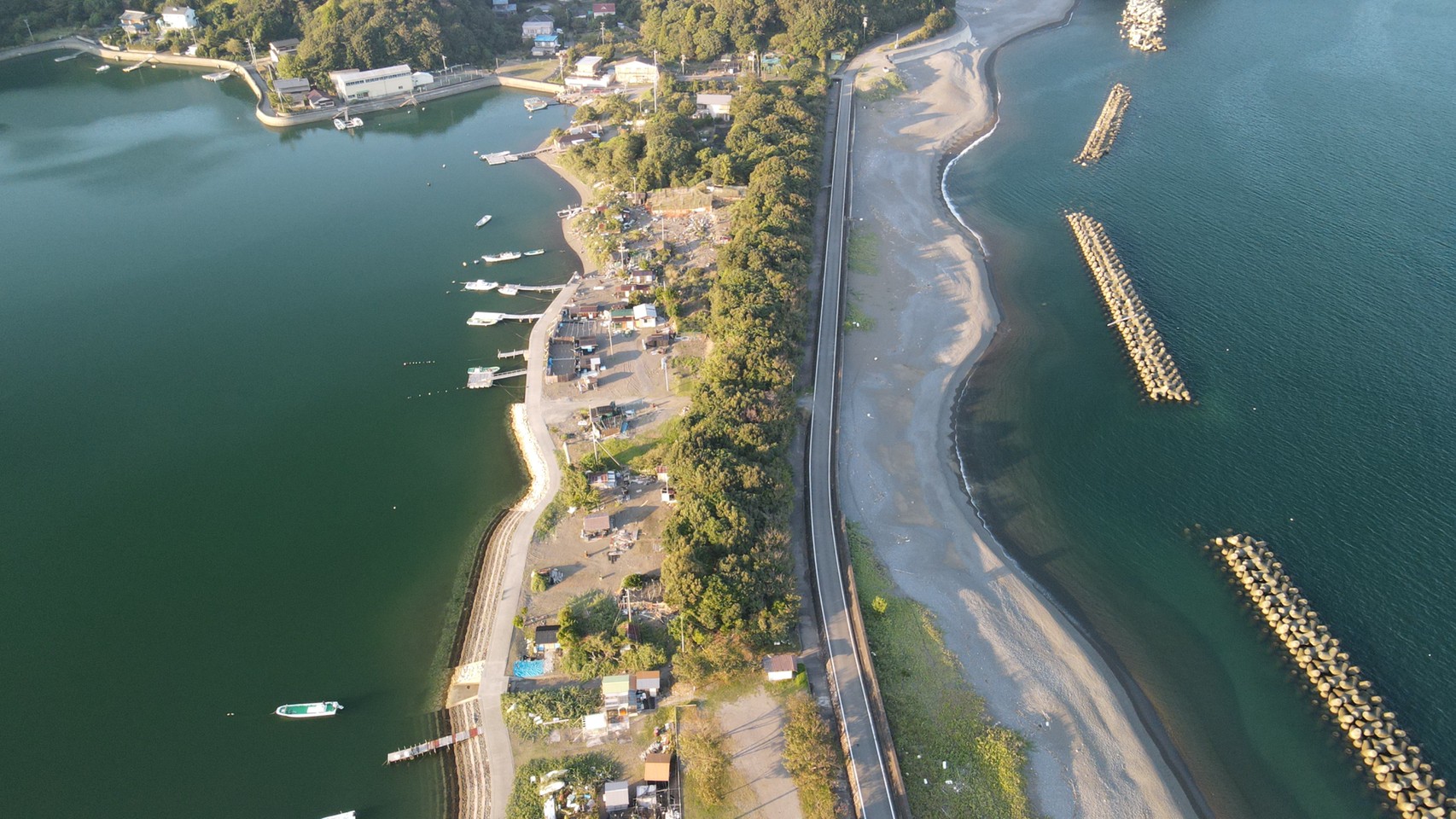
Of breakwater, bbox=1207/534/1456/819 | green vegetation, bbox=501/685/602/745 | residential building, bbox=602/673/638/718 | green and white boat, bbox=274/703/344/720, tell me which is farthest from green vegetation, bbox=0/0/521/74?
breakwater, bbox=1207/534/1456/819

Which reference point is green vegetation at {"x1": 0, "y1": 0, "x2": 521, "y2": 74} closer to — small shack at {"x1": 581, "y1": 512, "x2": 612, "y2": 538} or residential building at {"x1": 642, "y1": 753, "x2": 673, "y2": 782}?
small shack at {"x1": 581, "y1": 512, "x2": 612, "y2": 538}

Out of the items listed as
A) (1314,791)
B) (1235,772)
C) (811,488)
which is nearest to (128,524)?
(811,488)

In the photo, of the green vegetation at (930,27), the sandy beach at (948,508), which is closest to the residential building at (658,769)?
the sandy beach at (948,508)

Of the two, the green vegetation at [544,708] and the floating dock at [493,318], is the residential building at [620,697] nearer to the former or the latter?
the green vegetation at [544,708]

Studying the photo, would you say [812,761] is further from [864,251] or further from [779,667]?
[864,251]

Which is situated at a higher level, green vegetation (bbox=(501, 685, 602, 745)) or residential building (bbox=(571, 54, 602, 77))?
residential building (bbox=(571, 54, 602, 77))

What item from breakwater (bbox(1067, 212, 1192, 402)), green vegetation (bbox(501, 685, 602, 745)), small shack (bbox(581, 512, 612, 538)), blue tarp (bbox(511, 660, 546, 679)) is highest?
breakwater (bbox(1067, 212, 1192, 402))
